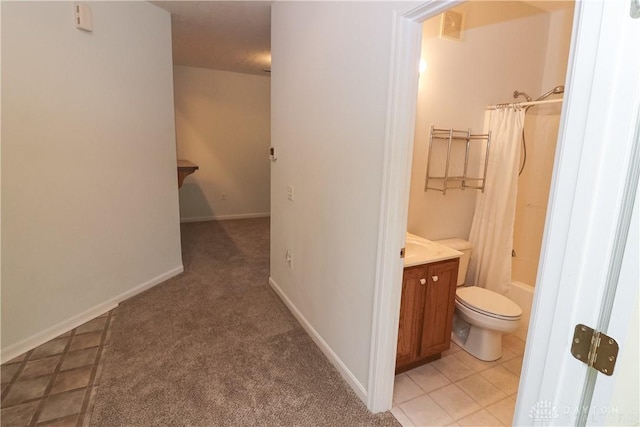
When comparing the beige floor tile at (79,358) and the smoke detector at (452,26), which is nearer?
the beige floor tile at (79,358)

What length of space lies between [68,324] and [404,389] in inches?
93.2

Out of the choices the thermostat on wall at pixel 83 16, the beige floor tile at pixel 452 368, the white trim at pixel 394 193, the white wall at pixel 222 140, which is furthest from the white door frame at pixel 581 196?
the white wall at pixel 222 140

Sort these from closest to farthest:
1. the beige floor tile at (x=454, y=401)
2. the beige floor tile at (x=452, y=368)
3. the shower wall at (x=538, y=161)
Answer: the beige floor tile at (x=454, y=401) → the beige floor tile at (x=452, y=368) → the shower wall at (x=538, y=161)

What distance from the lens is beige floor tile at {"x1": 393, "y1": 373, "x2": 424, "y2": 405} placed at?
1922 millimetres

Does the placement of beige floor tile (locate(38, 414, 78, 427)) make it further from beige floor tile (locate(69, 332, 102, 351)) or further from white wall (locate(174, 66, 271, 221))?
white wall (locate(174, 66, 271, 221))

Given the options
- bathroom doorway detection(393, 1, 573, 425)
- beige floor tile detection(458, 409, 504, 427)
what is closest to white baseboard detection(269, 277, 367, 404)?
bathroom doorway detection(393, 1, 573, 425)

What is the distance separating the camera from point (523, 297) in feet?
9.30

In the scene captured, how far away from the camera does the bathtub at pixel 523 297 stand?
270 centimetres

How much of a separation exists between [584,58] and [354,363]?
1.72 meters

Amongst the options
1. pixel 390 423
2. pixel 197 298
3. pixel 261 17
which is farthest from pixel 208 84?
pixel 390 423

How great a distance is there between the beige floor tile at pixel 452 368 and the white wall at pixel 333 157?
2.18ft

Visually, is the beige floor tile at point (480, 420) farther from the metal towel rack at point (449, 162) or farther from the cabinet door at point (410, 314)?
the metal towel rack at point (449, 162)

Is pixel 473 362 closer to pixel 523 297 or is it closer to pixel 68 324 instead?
pixel 523 297

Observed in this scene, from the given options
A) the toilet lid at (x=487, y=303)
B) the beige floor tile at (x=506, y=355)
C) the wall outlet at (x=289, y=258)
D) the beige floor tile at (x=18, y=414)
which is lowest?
the beige floor tile at (x=506, y=355)
